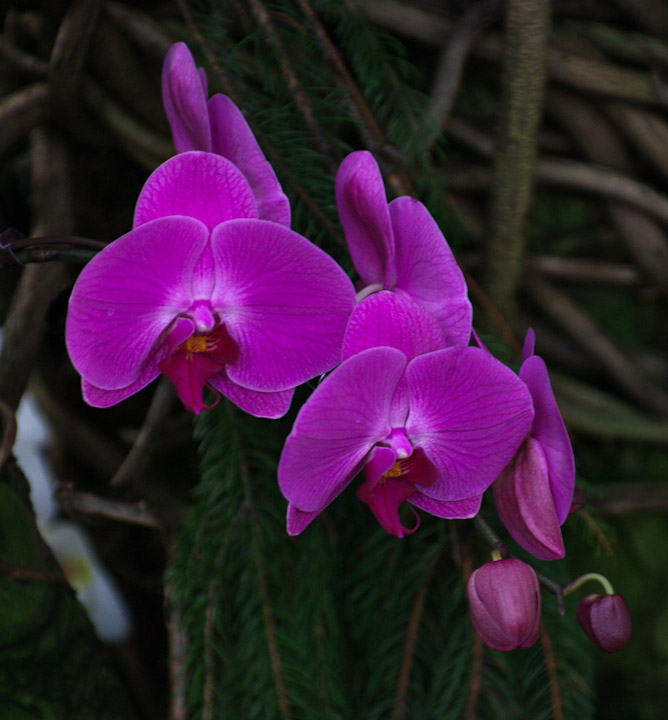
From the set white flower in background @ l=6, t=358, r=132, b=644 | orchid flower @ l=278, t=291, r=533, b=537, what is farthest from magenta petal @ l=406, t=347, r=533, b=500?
white flower in background @ l=6, t=358, r=132, b=644

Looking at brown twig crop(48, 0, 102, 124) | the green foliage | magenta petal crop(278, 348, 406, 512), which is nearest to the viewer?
magenta petal crop(278, 348, 406, 512)

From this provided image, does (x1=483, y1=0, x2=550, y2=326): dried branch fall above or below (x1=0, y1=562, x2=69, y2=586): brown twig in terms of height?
above

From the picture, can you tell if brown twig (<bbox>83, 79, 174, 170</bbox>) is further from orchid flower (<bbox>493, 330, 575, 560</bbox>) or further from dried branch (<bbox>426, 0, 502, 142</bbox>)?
orchid flower (<bbox>493, 330, 575, 560</bbox>)

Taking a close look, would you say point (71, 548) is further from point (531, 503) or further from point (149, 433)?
point (531, 503)

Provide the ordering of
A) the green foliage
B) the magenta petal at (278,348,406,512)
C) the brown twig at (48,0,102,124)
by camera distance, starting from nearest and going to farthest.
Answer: the magenta petal at (278,348,406,512), the green foliage, the brown twig at (48,0,102,124)

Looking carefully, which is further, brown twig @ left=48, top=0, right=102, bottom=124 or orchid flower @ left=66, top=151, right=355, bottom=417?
brown twig @ left=48, top=0, right=102, bottom=124

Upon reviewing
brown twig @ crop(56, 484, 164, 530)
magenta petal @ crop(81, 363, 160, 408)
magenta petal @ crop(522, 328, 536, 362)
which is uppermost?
magenta petal @ crop(81, 363, 160, 408)

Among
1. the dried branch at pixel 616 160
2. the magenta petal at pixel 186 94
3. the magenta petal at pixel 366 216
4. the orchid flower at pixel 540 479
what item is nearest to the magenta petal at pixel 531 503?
the orchid flower at pixel 540 479

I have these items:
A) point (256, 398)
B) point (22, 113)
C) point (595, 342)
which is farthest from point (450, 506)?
point (22, 113)
